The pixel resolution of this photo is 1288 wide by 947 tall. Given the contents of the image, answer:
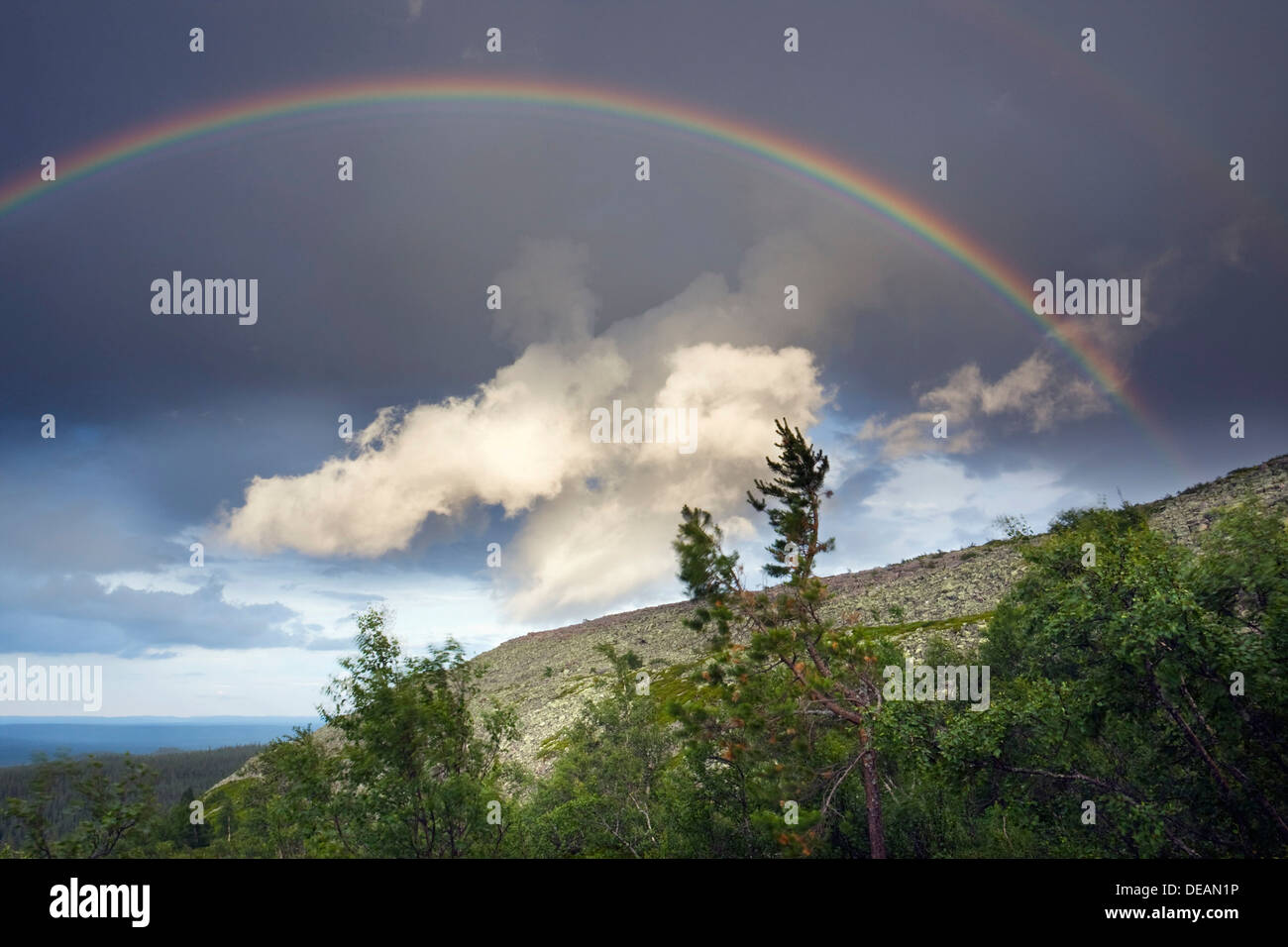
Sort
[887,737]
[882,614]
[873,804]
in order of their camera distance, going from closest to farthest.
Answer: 1. [887,737]
2. [873,804]
3. [882,614]

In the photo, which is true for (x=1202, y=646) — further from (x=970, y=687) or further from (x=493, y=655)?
(x=493, y=655)

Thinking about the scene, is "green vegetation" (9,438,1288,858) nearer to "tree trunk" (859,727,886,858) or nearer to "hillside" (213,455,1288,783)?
"tree trunk" (859,727,886,858)

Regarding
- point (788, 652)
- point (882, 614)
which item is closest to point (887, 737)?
point (788, 652)

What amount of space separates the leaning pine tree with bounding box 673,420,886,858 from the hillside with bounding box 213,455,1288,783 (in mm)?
34873

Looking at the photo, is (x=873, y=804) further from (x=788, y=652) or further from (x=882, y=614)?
(x=882, y=614)

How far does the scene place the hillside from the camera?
81.4m

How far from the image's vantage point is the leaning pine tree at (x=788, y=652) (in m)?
20.9

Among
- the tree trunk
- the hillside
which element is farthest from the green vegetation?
the hillside

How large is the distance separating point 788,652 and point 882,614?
88.5 metres

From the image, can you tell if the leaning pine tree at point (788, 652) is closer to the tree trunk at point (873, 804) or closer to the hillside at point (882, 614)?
the tree trunk at point (873, 804)

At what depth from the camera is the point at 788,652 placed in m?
20.8

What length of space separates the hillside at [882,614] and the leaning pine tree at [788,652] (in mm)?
34873
